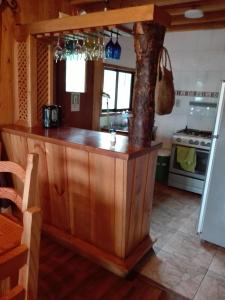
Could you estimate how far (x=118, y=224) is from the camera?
1.89 meters

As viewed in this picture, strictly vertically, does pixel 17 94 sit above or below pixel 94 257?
above

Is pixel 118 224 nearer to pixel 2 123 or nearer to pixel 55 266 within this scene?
pixel 55 266

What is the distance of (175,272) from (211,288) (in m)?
0.28

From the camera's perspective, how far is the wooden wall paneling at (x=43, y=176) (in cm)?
218

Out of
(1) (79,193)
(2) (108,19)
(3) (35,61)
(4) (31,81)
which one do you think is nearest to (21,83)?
(4) (31,81)

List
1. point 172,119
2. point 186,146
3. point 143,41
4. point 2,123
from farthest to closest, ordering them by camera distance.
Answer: point 172,119, point 186,146, point 2,123, point 143,41

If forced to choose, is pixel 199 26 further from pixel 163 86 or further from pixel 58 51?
pixel 163 86

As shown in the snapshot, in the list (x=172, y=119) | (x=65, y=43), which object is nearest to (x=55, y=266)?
(x=65, y=43)

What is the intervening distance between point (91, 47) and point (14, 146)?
118 cm

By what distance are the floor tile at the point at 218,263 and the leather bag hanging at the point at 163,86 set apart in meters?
1.37

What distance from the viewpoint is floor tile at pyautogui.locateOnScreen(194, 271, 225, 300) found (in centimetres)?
177

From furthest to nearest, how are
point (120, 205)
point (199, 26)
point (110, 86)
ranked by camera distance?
point (110, 86) < point (199, 26) < point (120, 205)

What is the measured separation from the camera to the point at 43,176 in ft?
7.39

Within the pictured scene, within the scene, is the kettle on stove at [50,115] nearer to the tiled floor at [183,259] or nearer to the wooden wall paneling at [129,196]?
the wooden wall paneling at [129,196]
